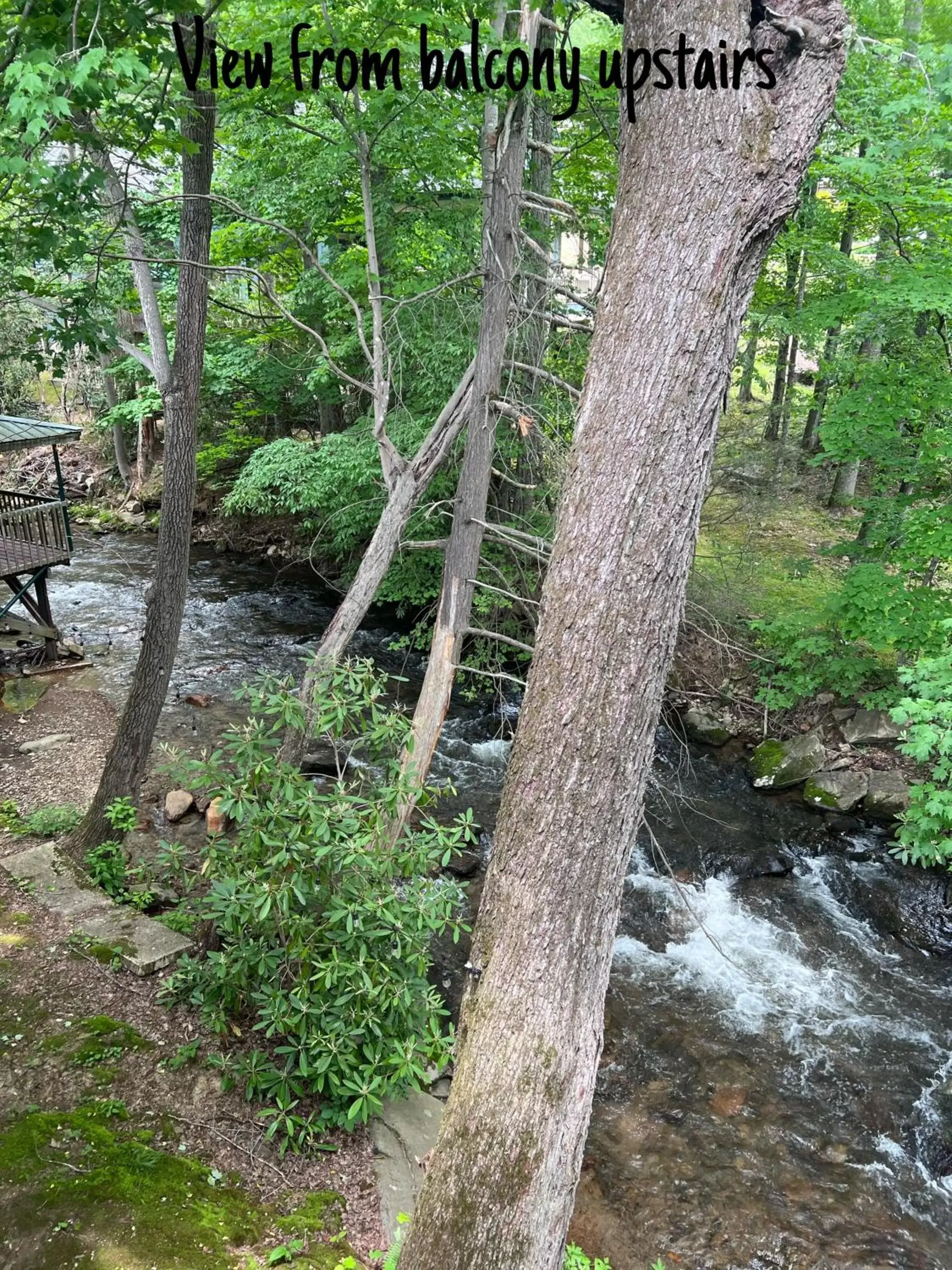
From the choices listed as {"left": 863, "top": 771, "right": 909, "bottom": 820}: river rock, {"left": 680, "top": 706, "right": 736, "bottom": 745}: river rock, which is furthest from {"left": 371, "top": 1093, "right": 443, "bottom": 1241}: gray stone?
{"left": 680, "top": 706, "right": 736, "bottom": 745}: river rock

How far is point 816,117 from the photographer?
2.38 m

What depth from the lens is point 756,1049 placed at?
6004mm

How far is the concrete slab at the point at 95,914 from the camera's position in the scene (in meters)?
5.00

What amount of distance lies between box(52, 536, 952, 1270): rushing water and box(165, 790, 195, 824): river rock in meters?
1.34

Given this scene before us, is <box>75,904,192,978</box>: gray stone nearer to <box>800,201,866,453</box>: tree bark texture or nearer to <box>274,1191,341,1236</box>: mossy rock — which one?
<box>274,1191,341,1236</box>: mossy rock

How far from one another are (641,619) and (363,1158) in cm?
323

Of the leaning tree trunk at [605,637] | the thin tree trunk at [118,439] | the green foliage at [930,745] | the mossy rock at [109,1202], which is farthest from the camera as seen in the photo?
the thin tree trunk at [118,439]

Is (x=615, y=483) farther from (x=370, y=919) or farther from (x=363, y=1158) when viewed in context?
(x=363, y=1158)

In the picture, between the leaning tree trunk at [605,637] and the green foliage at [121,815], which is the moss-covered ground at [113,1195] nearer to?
the leaning tree trunk at [605,637]

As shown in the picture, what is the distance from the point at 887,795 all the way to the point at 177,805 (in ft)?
24.4

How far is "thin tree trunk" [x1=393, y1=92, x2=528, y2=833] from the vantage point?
5465 mm

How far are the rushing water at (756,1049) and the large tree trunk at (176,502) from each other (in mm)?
3164

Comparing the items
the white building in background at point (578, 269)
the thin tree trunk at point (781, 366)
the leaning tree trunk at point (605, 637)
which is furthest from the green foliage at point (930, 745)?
the thin tree trunk at point (781, 366)

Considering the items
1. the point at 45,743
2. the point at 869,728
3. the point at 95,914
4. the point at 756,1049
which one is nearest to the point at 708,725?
the point at 869,728
